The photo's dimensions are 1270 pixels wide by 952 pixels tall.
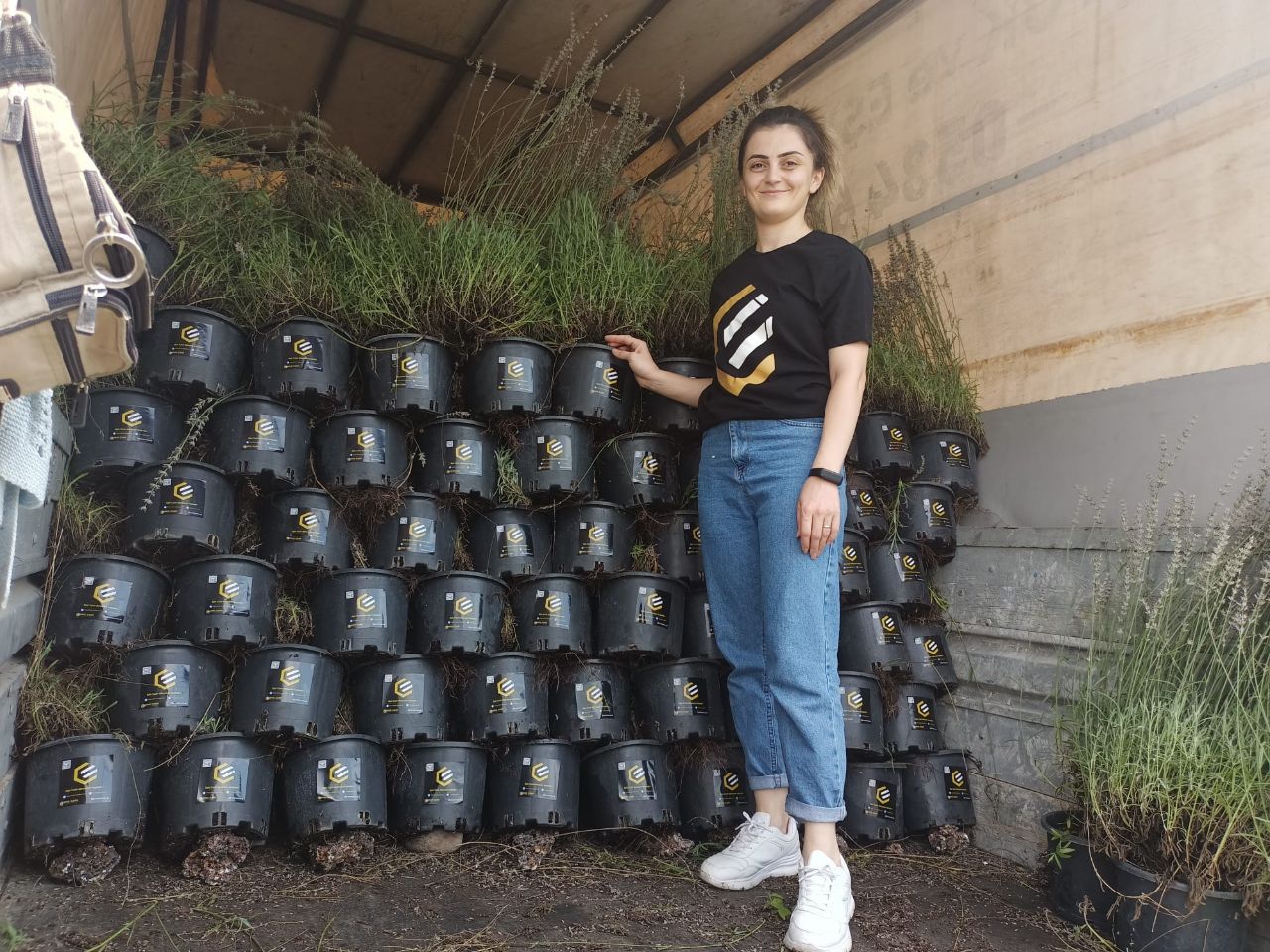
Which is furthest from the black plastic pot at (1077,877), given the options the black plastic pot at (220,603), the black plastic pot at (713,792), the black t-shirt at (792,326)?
the black plastic pot at (220,603)

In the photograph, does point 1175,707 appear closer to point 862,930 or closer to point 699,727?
point 862,930

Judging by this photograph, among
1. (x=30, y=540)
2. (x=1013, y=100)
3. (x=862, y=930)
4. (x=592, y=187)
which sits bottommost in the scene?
(x=862, y=930)

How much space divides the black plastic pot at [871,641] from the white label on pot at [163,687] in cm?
168

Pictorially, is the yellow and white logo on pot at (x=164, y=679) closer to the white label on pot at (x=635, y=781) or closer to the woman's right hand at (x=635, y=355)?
the white label on pot at (x=635, y=781)

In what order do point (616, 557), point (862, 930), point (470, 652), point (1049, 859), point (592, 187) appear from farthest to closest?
1. point (592, 187)
2. point (616, 557)
3. point (470, 652)
4. point (1049, 859)
5. point (862, 930)

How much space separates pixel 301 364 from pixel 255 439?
9.0 inches

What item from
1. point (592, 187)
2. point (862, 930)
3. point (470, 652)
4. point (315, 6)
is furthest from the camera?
point (315, 6)

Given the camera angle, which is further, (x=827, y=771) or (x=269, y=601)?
(x=269, y=601)

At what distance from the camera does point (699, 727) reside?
2297 millimetres

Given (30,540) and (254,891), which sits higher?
(30,540)

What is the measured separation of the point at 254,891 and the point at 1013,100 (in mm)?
3204

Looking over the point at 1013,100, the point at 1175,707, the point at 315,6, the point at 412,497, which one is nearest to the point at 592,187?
the point at 412,497

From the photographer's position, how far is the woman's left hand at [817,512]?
1.89 meters

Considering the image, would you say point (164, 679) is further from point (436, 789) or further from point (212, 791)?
point (436, 789)
